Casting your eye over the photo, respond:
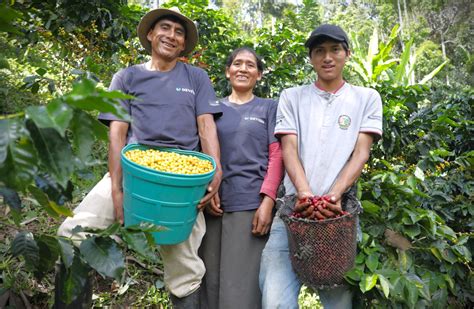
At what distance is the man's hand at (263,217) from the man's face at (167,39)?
88 cm

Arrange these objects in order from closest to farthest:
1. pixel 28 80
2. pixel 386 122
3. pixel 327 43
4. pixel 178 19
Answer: pixel 327 43, pixel 178 19, pixel 28 80, pixel 386 122

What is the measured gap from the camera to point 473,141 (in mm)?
3299

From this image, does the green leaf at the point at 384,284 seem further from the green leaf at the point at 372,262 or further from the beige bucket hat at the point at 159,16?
the beige bucket hat at the point at 159,16

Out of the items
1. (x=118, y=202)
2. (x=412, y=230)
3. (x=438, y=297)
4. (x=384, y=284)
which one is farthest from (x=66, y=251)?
(x=438, y=297)

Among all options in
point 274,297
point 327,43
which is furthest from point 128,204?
point 327,43

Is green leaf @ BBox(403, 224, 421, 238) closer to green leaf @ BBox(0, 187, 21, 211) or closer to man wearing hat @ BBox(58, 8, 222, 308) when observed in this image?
man wearing hat @ BBox(58, 8, 222, 308)

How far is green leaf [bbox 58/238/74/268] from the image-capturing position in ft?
3.63

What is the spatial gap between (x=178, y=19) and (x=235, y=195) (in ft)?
3.15

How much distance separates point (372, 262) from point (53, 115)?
169 cm

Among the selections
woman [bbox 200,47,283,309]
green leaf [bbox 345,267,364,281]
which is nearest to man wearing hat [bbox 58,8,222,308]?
woman [bbox 200,47,283,309]

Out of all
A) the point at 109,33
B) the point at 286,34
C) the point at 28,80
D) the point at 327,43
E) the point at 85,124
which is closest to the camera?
the point at 85,124

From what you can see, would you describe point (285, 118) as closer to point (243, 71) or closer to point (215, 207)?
point (243, 71)

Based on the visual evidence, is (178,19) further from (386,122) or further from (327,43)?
(386,122)

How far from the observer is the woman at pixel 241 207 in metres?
2.20
